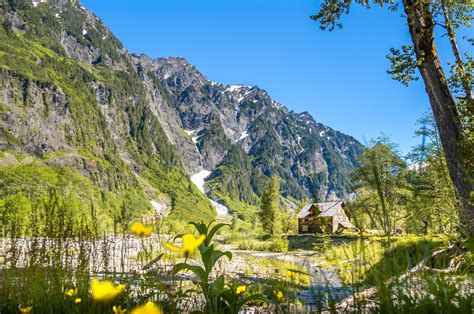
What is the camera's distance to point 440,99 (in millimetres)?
8422

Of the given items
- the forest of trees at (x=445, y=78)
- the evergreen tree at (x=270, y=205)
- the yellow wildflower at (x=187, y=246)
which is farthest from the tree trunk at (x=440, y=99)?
the evergreen tree at (x=270, y=205)

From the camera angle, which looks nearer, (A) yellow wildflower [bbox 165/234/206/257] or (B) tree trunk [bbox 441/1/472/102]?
(A) yellow wildflower [bbox 165/234/206/257]

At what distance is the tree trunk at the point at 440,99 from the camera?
25.5 ft

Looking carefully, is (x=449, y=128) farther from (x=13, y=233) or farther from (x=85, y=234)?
(x=13, y=233)

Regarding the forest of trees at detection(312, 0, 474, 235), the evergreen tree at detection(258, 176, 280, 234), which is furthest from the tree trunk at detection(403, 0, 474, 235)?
the evergreen tree at detection(258, 176, 280, 234)

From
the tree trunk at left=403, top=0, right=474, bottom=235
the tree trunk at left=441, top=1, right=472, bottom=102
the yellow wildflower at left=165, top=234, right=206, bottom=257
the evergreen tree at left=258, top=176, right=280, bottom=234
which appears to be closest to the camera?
the yellow wildflower at left=165, top=234, right=206, bottom=257

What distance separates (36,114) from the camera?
150m

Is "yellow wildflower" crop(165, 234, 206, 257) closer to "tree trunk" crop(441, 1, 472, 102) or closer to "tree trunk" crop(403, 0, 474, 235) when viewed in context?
"tree trunk" crop(403, 0, 474, 235)

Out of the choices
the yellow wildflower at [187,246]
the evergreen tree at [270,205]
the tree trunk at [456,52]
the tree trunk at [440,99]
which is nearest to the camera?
the yellow wildflower at [187,246]

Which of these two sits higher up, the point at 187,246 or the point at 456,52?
the point at 456,52

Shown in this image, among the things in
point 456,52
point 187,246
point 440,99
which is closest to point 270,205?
point 456,52

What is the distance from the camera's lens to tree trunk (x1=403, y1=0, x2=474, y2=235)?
777 cm

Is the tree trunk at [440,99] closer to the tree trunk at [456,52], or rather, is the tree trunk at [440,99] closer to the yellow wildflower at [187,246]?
the tree trunk at [456,52]

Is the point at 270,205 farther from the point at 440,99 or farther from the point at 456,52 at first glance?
the point at 440,99
